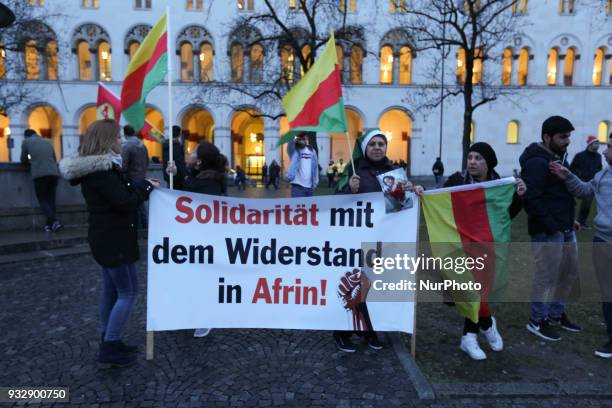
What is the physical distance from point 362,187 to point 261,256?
3.59 ft

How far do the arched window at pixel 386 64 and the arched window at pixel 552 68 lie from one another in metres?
12.1

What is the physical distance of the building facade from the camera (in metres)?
32.1

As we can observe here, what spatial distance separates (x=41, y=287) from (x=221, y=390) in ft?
12.6

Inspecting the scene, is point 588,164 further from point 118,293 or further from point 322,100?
point 118,293

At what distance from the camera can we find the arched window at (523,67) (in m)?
33.4

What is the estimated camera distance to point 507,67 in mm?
33375

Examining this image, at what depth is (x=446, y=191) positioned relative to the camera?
12.4 feet

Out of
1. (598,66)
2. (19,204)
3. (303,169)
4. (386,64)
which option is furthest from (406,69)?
(19,204)

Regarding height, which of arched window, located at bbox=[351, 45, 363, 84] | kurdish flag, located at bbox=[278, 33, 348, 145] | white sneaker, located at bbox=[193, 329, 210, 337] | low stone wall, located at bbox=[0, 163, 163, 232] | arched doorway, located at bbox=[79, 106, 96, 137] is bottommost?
white sneaker, located at bbox=[193, 329, 210, 337]

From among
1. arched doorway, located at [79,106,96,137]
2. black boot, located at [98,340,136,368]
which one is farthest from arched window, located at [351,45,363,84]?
black boot, located at [98,340,136,368]

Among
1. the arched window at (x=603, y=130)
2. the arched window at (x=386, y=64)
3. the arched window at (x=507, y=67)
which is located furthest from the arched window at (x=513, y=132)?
the arched window at (x=386, y=64)

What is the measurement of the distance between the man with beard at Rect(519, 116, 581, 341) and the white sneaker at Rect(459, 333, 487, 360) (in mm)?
905

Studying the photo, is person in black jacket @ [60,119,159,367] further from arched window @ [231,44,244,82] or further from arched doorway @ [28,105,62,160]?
arched doorway @ [28,105,62,160]

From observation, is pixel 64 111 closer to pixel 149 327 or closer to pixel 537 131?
pixel 149 327
